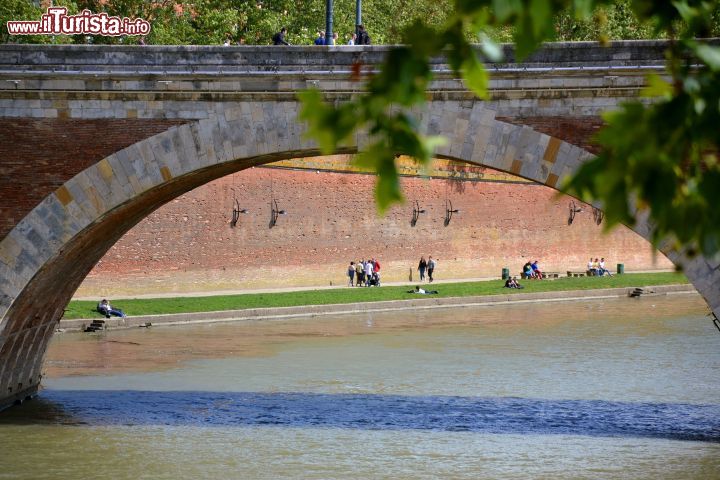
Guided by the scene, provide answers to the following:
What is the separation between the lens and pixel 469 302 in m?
37.7

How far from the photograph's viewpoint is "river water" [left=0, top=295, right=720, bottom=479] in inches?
617

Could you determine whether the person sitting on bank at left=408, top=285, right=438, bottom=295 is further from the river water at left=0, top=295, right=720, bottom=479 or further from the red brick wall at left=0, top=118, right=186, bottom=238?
the red brick wall at left=0, top=118, right=186, bottom=238

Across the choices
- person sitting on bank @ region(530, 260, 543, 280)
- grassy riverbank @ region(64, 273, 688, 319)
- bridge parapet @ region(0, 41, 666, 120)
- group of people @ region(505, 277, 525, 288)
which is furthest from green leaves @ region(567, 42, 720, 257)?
person sitting on bank @ region(530, 260, 543, 280)

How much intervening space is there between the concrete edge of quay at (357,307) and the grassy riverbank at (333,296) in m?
0.35

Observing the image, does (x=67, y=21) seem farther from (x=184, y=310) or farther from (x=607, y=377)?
(x=607, y=377)

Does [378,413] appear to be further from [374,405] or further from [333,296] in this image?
[333,296]

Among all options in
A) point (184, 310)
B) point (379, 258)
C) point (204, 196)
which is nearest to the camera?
point (184, 310)

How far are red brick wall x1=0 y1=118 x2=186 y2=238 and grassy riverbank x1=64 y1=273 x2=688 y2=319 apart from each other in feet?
47.8

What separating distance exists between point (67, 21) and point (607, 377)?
12504mm

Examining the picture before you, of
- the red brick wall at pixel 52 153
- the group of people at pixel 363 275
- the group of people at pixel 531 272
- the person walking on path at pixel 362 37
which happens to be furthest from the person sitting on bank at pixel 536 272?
the red brick wall at pixel 52 153

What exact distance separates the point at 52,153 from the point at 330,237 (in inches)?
1014

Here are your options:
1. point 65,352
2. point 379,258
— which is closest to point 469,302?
point 379,258

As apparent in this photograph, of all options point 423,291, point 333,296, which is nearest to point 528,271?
point 423,291

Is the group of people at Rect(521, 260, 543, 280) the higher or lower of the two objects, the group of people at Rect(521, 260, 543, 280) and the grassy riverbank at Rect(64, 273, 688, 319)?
the higher
